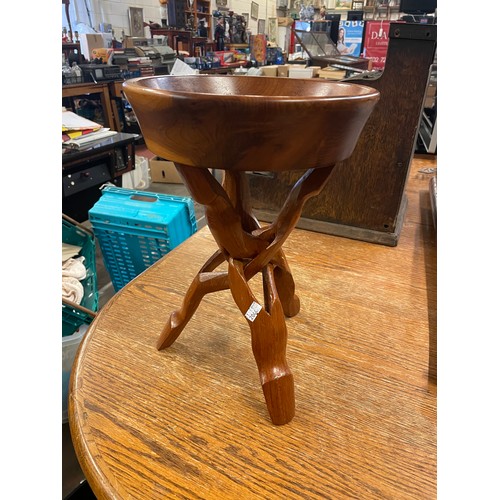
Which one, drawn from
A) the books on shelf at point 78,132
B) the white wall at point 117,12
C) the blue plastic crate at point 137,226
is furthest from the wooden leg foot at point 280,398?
the white wall at point 117,12

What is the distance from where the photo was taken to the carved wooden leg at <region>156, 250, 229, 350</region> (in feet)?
1.73

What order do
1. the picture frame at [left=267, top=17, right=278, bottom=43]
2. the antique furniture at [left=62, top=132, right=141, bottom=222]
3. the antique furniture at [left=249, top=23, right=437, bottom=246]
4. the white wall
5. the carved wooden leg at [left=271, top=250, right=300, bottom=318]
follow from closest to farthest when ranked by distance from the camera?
the carved wooden leg at [left=271, top=250, right=300, bottom=318] → the antique furniture at [left=249, top=23, right=437, bottom=246] → the antique furniture at [left=62, top=132, right=141, bottom=222] → the white wall → the picture frame at [left=267, top=17, right=278, bottom=43]

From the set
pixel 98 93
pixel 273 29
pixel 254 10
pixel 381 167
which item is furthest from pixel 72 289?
pixel 273 29

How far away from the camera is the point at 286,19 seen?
560 cm

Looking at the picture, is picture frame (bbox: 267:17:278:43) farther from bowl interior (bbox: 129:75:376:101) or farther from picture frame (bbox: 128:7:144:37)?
bowl interior (bbox: 129:75:376:101)

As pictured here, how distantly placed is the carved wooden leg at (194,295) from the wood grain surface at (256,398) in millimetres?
24

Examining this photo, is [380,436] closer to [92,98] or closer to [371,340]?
[371,340]

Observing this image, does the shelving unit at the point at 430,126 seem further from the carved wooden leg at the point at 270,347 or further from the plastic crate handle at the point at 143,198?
the carved wooden leg at the point at 270,347

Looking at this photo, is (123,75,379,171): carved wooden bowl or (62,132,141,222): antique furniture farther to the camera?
(62,132,141,222): antique furniture

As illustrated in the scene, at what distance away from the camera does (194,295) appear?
54 centimetres

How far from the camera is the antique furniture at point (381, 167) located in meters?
0.70

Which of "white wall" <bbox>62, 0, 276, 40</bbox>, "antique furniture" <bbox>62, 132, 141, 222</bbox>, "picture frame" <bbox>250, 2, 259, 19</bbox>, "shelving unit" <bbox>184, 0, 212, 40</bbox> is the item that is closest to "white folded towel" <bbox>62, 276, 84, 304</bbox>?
"antique furniture" <bbox>62, 132, 141, 222</bbox>

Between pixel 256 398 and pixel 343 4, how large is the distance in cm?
619

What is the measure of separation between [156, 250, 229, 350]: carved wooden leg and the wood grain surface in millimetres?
24
